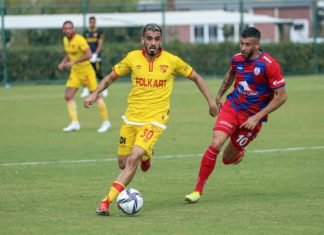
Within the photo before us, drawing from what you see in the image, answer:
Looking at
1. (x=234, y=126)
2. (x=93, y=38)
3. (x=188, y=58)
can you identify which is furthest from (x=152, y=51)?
(x=188, y=58)

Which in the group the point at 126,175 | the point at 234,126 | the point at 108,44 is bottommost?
the point at 108,44

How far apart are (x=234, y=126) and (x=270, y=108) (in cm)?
53

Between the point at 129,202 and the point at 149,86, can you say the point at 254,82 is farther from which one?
the point at 129,202

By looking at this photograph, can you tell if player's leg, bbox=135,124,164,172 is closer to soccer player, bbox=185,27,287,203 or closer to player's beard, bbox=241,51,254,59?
soccer player, bbox=185,27,287,203

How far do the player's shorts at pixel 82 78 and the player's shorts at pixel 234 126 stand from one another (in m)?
8.83

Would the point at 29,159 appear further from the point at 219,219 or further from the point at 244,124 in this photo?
the point at 219,219

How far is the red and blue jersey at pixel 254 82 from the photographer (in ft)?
36.3

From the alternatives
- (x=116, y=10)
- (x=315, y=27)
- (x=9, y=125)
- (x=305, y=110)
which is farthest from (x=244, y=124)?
(x=116, y=10)

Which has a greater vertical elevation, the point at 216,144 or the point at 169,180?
the point at 216,144

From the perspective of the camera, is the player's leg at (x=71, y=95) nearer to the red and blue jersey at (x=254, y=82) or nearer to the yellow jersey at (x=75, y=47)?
the yellow jersey at (x=75, y=47)

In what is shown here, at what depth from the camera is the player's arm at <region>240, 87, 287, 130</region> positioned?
11.0m

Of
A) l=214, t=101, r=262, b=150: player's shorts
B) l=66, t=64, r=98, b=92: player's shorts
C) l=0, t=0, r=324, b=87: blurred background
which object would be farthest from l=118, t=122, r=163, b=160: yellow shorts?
l=0, t=0, r=324, b=87: blurred background

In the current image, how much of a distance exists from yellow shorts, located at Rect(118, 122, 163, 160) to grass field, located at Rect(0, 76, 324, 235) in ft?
2.24

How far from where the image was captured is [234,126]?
11.3 metres
